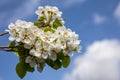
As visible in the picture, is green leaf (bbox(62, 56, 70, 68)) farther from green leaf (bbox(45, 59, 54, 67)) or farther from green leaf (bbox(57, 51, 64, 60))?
green leaf (bbox(45, 59, 54, 67))

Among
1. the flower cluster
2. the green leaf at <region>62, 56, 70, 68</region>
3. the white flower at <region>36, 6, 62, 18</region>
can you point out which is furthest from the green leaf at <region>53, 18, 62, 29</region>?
the green leaf at <region>62, 56, 70, 68</region>

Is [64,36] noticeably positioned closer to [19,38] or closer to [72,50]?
[72,50]

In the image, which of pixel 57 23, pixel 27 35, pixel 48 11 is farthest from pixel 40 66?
pixel 48 11

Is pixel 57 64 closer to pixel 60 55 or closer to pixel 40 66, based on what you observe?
pixel 60 55

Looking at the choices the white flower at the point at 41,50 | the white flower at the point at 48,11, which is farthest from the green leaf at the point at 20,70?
the white flower at the point at 48,11

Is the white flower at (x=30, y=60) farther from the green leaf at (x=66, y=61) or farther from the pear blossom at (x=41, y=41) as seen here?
the green leaf at (x=66, y=61)

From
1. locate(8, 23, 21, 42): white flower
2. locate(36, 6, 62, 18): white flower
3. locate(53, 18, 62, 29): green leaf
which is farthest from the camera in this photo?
locate(36, 6, 62, 18): white flower
